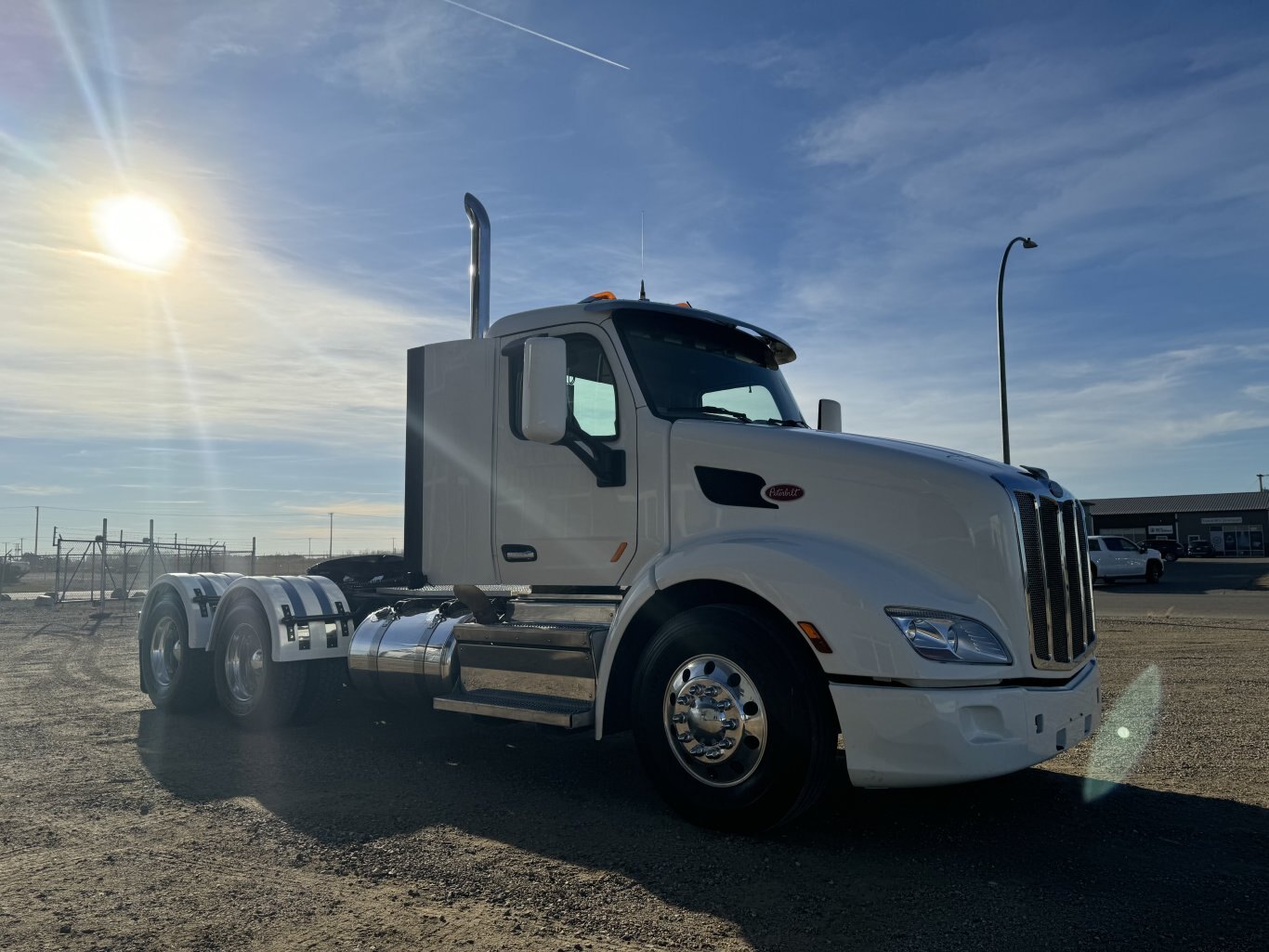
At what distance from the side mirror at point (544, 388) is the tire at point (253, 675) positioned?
3421mm

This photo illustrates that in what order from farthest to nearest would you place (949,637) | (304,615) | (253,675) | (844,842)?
(253,675) < (304,615) < (844,842) < (949,637)

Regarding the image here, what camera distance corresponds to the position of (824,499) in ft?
16.4

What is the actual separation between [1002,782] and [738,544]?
8.07ft

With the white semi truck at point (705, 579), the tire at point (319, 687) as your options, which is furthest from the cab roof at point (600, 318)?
the tire at point (319, 687)

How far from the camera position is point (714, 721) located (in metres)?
4.75

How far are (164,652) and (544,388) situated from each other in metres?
5.67

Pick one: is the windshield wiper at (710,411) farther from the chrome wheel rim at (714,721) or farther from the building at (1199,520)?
the building at (1199,520)

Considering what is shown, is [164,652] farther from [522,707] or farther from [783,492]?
[783,492]

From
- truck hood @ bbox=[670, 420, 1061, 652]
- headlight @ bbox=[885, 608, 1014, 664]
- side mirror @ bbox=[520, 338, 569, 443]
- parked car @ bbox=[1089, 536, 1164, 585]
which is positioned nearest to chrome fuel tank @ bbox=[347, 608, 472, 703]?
side mirror @ bbox=[520, 338, 569, 443]

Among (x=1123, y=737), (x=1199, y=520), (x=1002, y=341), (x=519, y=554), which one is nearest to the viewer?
(x=519, y=554)

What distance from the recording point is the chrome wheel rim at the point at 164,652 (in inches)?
348

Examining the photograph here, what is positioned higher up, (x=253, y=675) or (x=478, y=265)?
(x=478, y=265)

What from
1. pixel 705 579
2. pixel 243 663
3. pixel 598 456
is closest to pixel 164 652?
pixel 243 663

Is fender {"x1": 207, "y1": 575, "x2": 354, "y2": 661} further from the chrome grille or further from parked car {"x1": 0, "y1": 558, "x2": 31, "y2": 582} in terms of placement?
parked car {"x1": 0, "y1": 558, "x2": 31, "y2": 582}
